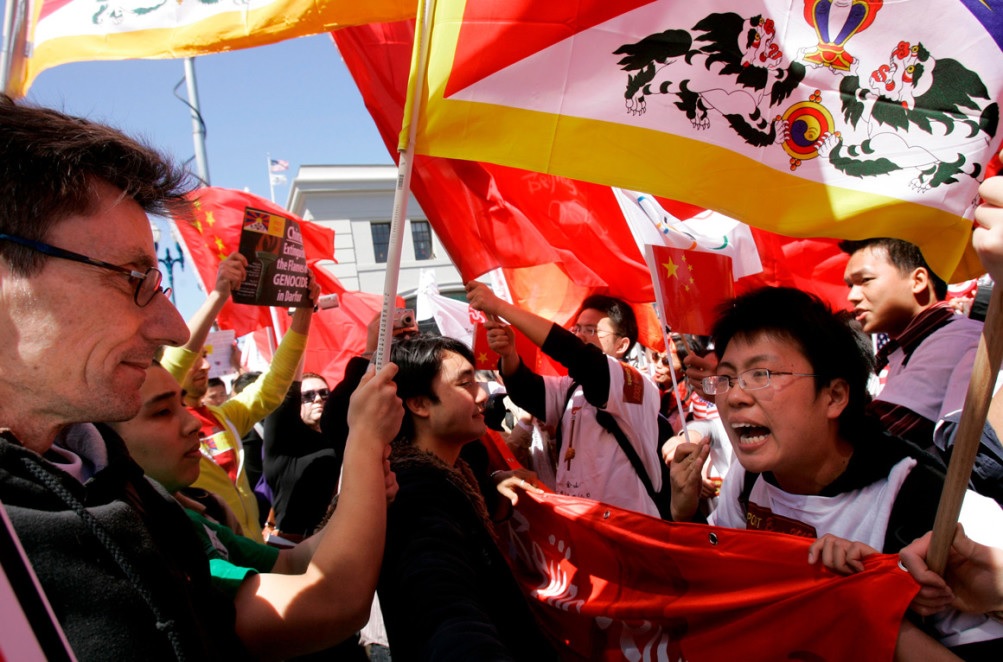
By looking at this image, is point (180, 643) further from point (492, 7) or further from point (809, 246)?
point (809, 246)

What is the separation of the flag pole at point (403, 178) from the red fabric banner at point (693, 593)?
104 centimetres

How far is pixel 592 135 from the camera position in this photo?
1978mm

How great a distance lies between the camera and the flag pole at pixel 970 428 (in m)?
1.12

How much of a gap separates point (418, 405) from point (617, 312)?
6.04 ft

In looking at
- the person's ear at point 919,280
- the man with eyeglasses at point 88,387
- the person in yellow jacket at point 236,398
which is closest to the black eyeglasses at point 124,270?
the man with eyeglasses at point 88,387

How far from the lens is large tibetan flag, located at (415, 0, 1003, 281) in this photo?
6.11 feet

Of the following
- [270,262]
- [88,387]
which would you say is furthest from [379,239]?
[88,387]

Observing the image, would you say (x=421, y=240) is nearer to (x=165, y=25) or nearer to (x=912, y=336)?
(x=165, y=25)

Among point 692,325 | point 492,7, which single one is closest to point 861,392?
point 692,325

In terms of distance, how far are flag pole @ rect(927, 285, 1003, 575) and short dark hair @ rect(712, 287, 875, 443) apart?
0.65 m

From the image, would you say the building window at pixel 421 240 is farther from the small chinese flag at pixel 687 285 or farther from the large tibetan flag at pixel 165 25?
the large tibetan flag at pixel 165 25

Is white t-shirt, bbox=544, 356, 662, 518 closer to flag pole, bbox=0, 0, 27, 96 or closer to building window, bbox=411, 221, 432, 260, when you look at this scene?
flag pole, bbox=0, 0, 27, 96

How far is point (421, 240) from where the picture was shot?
29.5 m

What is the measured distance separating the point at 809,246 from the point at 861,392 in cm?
202
